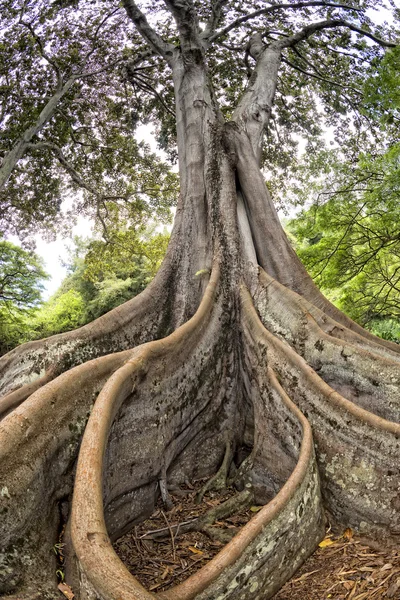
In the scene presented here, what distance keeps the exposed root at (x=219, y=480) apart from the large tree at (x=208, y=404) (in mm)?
66

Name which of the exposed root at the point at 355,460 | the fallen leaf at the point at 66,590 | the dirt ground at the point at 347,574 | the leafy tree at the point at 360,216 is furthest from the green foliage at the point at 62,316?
the dirt ground at the point at 347,574

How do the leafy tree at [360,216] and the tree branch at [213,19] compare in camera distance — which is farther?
the tree branch at [213,19]

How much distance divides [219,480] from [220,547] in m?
0.85

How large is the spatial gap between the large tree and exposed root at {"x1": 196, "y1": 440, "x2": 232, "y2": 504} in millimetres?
66

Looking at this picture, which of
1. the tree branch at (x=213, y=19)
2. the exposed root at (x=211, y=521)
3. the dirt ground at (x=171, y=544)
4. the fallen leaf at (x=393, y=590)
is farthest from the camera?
the tree branch at (x=213, y=19)

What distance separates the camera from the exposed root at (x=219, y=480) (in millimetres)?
3648

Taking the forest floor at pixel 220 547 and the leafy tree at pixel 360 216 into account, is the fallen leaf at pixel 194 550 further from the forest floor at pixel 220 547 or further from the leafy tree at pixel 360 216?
the leafy tree at pixel 360 216

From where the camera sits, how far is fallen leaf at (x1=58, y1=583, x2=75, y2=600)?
2203 millimetres

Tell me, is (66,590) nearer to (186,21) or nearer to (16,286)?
(186,21)

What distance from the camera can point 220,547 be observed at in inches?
116

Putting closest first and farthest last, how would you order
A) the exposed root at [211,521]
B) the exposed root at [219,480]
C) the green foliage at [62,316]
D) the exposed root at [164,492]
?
the exposed root at [211,521]
the exposed root at [164,492]
the exposed root at [219,480]
the green foliage at [62,316]

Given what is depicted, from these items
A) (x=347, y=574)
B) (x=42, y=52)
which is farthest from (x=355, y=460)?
(x=42, y=52)

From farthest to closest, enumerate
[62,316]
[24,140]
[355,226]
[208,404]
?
[62,316]
[24,140]
[355,226]
[208,404]

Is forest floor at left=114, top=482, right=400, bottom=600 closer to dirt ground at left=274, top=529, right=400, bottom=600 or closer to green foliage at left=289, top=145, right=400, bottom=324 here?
dirt ground at left=274, top=529, right=400, bottom=600
